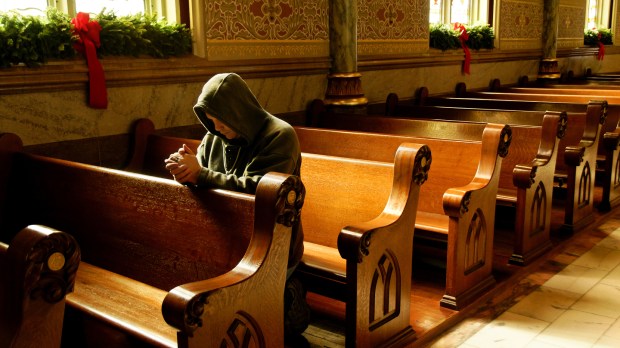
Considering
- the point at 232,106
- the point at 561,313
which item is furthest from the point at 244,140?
the point at 561,313

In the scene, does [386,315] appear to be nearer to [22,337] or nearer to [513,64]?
[22,337]

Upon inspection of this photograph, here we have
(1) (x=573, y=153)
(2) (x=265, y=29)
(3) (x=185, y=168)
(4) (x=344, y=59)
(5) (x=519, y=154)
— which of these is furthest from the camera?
(4) (x=344, y=59)

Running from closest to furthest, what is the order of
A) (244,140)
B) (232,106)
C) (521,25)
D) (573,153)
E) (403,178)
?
(232,106) < (244,140) < (403,178) < (573,153) < (521,25)

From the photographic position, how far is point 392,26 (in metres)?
6.45

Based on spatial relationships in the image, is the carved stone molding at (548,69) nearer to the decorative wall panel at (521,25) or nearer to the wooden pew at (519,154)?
the decorative wall panel at (521,25)

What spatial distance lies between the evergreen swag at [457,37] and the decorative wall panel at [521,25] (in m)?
0.38

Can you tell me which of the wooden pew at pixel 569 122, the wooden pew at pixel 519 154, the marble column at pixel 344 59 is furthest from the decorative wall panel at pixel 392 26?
the wooden pew at pixel 519 154

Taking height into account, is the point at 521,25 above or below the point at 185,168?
above

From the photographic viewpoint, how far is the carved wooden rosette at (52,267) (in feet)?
5.05

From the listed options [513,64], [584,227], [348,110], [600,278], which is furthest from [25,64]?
[513,64]

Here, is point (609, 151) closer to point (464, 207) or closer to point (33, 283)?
point (464, 207)

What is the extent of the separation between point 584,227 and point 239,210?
3481 millimetres

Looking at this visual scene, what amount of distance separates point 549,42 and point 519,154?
560cm

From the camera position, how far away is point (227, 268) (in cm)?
236
